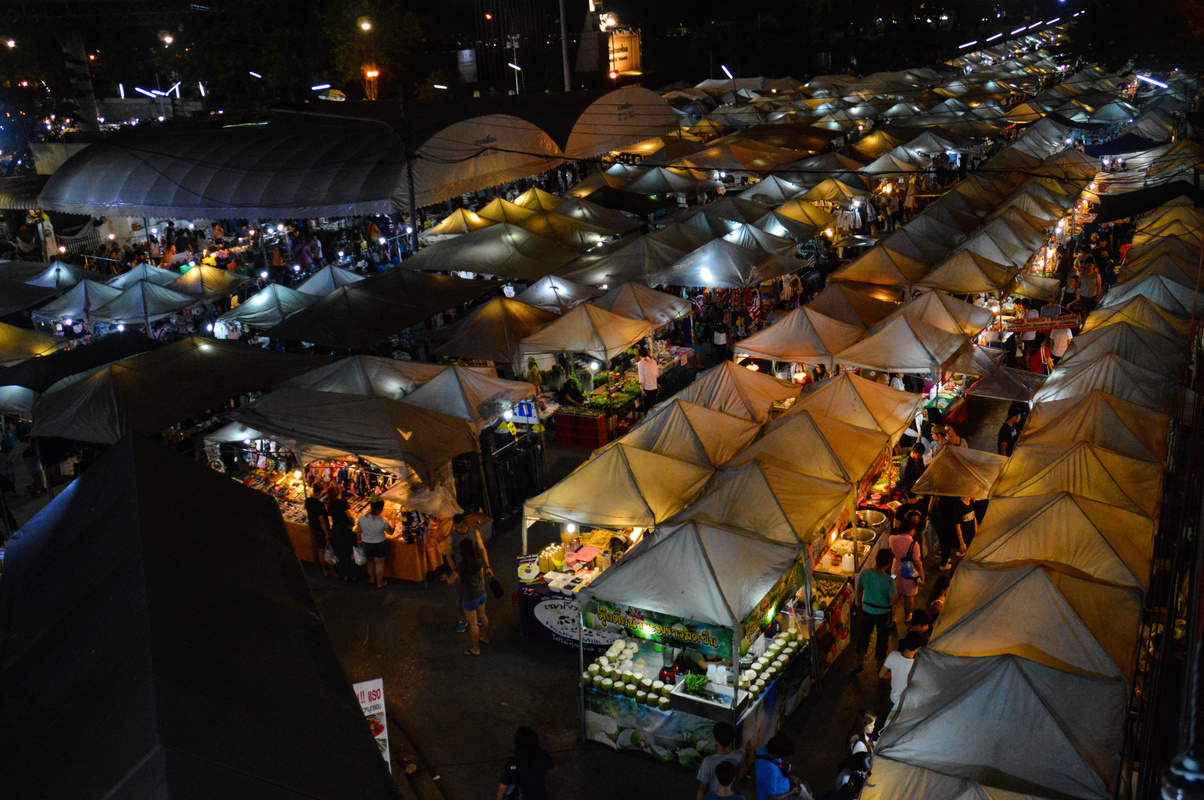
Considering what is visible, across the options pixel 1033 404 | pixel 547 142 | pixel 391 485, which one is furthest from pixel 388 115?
pixel 1033 404

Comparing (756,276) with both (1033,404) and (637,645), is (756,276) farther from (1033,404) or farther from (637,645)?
(637,645)

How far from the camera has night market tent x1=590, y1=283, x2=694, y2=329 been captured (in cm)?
1549

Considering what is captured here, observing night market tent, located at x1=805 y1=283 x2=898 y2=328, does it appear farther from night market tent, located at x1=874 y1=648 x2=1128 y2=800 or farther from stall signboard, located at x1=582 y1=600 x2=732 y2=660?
Answer: night market tent, located at x1=874 y1=648 x2=1128 y2=800

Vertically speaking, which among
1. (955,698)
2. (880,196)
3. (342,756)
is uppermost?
(342,756)

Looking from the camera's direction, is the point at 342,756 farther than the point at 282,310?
No

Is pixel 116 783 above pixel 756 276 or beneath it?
above

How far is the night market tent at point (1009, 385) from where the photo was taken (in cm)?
1236

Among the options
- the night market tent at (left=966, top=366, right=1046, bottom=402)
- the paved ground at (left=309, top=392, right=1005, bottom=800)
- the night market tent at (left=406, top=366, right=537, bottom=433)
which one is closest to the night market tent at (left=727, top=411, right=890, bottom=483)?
the paved ground at (left=309, top=392, right=1005, bottom=800)

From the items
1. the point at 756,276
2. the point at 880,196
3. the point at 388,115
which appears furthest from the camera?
the point at 388,115

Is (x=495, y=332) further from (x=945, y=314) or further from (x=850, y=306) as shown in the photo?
(x=945, y=314)

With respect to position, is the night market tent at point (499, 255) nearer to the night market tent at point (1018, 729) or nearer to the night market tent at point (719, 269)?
the night market tent at point (719, 269)

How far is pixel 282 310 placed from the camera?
17594 millimetres

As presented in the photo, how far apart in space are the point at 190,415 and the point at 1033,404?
1071 centimetres

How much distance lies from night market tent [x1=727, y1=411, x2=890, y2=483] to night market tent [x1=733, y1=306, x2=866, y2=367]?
3.15 metres
